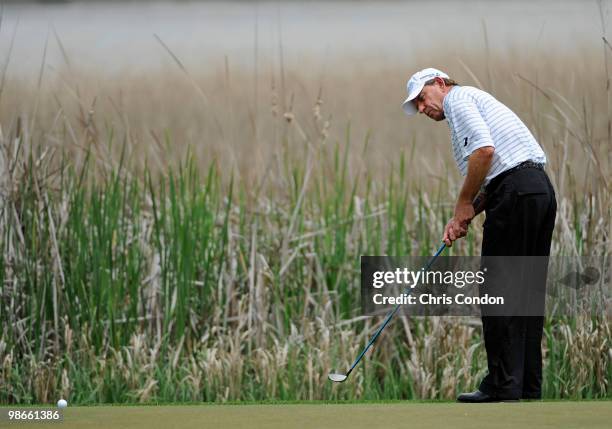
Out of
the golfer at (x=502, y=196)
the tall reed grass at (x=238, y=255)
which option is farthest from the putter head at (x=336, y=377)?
the golfer at (x=502, y=196)

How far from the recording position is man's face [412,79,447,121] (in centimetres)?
340

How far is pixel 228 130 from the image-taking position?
4727mm

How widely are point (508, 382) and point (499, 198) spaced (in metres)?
0.54

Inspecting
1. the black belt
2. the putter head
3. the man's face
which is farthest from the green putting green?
the man's face

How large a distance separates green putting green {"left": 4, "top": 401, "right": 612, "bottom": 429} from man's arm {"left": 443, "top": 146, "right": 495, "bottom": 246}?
0.55 metres

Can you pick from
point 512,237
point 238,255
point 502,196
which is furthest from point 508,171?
point 238,255

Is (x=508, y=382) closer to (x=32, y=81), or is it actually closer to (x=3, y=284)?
(x=3, y=284)

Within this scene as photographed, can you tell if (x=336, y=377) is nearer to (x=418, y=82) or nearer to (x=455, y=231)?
A: (x=455, y=231)

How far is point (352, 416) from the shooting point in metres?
2.83

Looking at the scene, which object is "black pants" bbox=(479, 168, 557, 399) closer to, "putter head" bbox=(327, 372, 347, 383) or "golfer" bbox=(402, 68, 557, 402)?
"golfer" bbox=(402, 68, 557, 402)

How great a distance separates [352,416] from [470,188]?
2.60 feet

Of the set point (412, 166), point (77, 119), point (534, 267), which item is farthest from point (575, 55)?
point (77, 119)

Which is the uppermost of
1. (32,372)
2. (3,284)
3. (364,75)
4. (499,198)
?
(364,75)

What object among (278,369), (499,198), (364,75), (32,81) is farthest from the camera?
(364,75)
